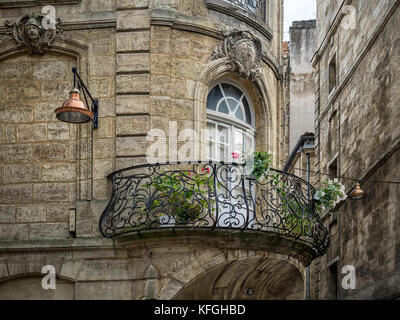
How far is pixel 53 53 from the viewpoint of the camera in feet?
44.8

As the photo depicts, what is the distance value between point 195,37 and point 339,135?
7985mm

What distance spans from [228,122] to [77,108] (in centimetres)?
307

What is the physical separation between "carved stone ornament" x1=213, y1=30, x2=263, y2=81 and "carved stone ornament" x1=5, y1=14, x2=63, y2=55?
7.91 ft

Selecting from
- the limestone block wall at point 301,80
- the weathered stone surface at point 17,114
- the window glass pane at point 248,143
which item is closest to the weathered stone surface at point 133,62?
the weathered stone surface at point 17,114

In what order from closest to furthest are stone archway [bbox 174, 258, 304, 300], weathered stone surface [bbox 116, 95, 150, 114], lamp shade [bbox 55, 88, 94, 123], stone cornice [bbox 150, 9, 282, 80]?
1. lamp shade [bbox 55, 88, 94, 123]
2. stone archway [bbox 174, 258, 304, 300]
3. weathered stone surface [bbox 116, 95, 150, 114]
4. stone cornice [bbox 150, 9, 282, 80]

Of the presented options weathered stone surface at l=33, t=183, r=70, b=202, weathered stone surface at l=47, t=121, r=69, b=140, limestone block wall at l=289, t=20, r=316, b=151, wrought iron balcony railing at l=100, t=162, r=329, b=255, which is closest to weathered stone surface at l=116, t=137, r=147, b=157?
wrought iron balcony railing at l=100, t=162, r=329, b=255

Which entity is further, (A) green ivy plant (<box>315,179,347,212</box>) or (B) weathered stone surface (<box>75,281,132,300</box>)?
(A) green ivy plant (<box>315,179,347,212</box>)

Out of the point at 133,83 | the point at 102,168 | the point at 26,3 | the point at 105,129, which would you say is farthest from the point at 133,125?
the point at 26,3

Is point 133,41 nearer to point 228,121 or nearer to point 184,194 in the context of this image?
point 228,121

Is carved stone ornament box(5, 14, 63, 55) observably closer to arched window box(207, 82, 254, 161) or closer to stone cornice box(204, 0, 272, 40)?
stone cornice box(204, 0, 272, 40)

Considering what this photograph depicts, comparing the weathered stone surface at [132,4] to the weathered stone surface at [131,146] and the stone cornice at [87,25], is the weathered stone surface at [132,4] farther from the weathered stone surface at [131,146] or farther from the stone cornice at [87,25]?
the weathered stone surface at [131,146]

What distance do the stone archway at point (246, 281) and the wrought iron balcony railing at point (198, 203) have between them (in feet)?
1.72

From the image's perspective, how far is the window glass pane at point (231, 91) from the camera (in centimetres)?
1426

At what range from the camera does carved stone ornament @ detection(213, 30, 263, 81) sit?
13.9 metres
